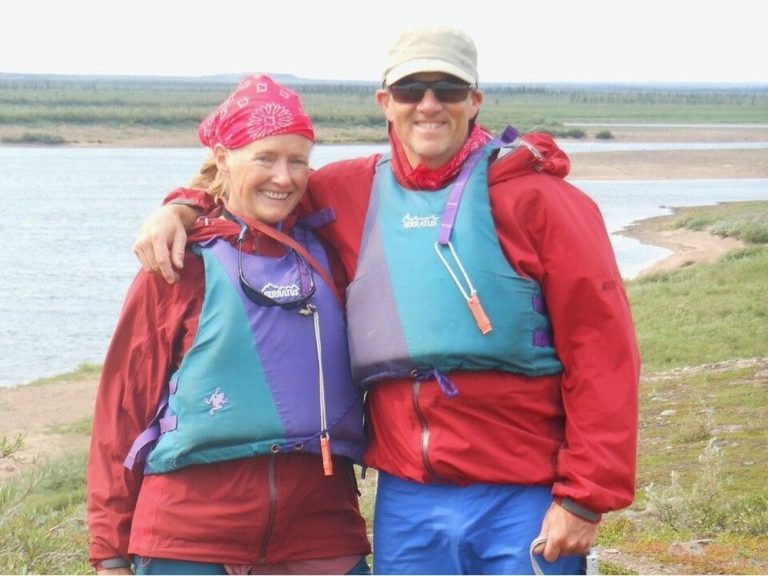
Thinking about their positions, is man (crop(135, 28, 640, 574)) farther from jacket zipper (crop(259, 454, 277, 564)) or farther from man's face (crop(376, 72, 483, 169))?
jacket zipper (crop(259, 454, 277, 564))

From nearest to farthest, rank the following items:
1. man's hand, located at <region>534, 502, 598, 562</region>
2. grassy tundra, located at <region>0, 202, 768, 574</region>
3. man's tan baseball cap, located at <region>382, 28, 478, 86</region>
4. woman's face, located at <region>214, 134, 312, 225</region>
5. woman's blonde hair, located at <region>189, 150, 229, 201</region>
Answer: man's hand, located at <region>534, 502, 598, 562</region>
man's tan baseball cap, located at <region>382, 28, 478, 86</region>
woman's face, located at <region>214, 134, 312, 225</region>
woman's blonde hair, located at <region>189, 150, 229, 201</region>
grassy tundra, located at <region>0, 202, 768, 574</region>

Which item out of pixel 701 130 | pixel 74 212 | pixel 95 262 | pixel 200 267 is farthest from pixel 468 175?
pixel 701 130

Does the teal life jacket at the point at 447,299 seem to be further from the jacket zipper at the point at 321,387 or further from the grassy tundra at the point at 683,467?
the grassy tundra at the point at 683,467

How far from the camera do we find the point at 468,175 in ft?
10.5

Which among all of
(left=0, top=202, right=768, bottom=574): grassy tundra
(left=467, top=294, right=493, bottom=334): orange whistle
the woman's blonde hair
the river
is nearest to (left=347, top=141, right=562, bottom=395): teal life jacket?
(left=467, top=294, right=493, bottom=334): orange whistle

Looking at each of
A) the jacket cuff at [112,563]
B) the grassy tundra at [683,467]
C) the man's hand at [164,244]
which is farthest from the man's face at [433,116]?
the grassy tundra at [683,467]

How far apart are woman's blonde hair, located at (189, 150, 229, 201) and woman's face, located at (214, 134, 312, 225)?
0.12 meters

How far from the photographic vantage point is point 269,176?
130 inches

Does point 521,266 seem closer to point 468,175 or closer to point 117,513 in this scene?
point 468,175

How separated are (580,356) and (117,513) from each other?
1.22 m

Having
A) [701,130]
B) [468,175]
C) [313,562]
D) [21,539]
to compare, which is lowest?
[701,130]

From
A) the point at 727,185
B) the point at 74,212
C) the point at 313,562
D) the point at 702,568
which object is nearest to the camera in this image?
the point at 313,562

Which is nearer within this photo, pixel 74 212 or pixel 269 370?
pixel 269 370

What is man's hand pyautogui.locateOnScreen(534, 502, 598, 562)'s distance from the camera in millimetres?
3061
